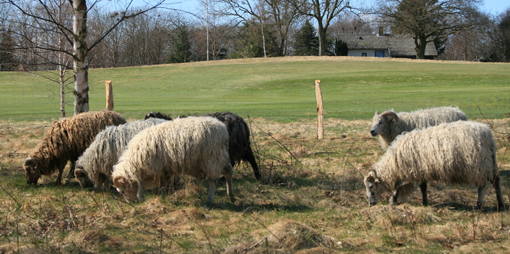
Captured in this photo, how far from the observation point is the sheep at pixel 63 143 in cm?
771

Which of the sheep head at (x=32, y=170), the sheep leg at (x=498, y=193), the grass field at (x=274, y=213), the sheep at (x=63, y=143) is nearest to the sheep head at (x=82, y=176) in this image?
the grass field at (x=274, y=213)

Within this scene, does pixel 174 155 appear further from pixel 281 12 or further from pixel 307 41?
pixel 307 41

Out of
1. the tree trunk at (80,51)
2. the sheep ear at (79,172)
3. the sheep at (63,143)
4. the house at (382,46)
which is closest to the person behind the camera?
the sheep ear at (79,172)

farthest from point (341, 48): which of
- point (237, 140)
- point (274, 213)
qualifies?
point (274, 213)

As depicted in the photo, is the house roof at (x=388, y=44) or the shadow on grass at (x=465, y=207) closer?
the shadow on grass at (x=465, y=207)

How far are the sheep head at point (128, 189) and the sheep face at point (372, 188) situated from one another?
11.5 feet

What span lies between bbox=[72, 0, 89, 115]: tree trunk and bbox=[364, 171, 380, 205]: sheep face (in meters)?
6.31

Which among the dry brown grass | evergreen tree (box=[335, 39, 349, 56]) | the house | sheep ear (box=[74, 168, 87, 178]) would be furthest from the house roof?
sheep ear (box=[74, 168, 87, 178])

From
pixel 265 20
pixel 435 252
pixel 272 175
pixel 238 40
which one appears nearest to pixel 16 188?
pixel 272 175

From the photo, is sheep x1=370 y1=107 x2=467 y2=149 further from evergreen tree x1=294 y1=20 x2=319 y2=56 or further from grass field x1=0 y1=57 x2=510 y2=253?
evergreen tree x1=294 y1=20 x2=319 y2=56

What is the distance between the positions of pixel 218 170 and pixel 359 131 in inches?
311

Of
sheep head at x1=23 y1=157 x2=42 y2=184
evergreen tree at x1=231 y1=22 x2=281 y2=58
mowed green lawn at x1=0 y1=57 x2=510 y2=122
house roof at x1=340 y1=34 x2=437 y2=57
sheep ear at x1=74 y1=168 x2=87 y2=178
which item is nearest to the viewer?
sheep ear at x1=74 y1=168 x2=87 y2=178

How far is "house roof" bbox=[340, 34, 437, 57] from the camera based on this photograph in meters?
70.9

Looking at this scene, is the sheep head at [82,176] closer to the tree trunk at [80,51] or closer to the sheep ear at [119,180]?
the sheep ear at [119,180]
